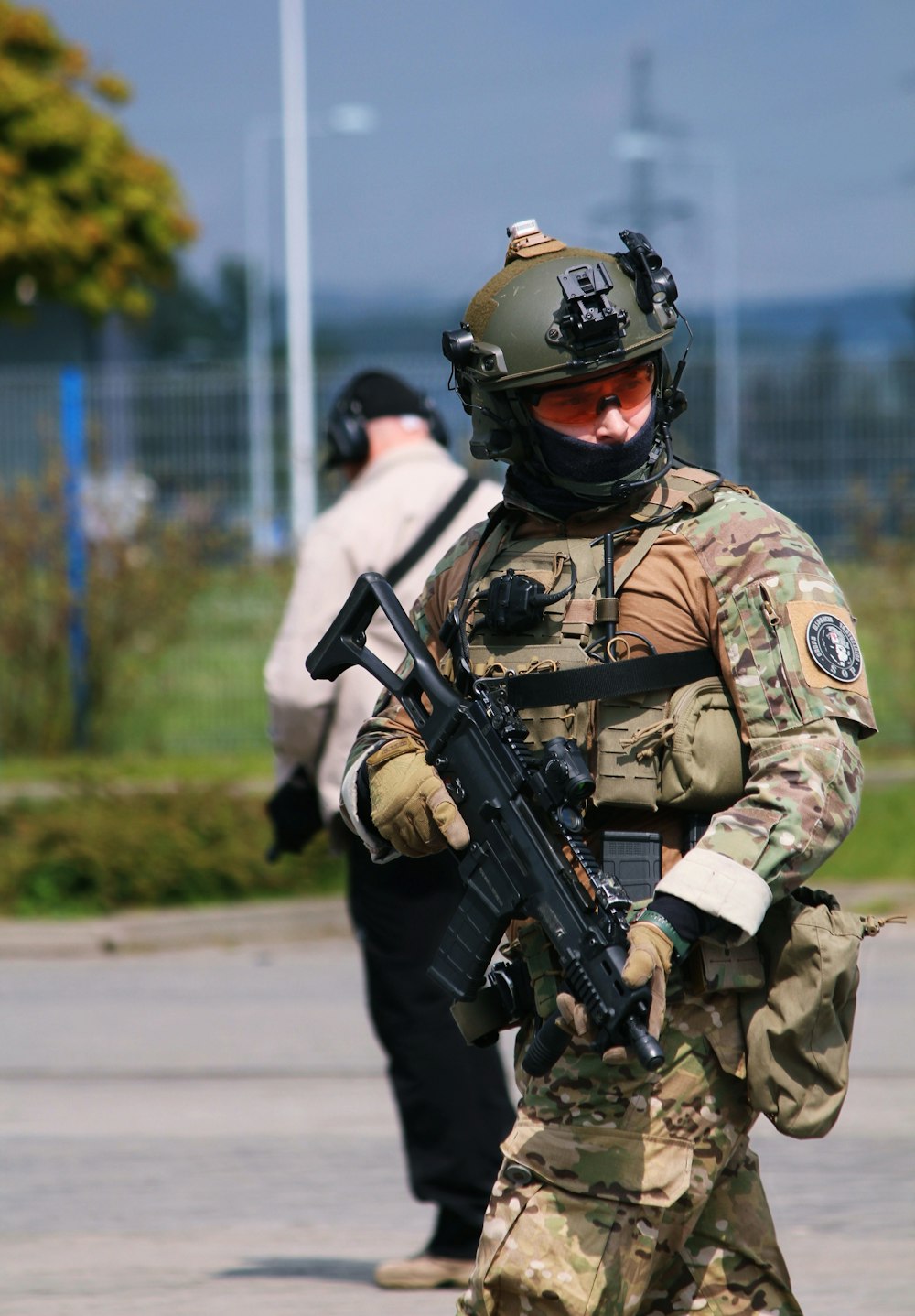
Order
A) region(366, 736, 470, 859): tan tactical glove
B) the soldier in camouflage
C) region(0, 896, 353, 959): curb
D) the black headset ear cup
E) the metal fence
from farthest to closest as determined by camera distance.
Result: the metal fence
region(0, 896, 353, 959): curb
the black headset ear cup
region(366, 736, 470, 859): tan tactical glove
the soldier in camouflage

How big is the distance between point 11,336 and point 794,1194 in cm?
2957

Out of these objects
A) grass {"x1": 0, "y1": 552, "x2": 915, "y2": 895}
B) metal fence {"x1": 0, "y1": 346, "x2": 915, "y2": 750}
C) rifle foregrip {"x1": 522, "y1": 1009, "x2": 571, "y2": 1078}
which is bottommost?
grass {"x1": 0, "y1": 552, "x2": 915, "y2": 895}

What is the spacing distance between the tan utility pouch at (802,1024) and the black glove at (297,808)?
2.23 metres

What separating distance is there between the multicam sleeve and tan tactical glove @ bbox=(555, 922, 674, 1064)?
0.07 metres

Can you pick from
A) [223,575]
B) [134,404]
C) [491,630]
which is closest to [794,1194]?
[491,630]

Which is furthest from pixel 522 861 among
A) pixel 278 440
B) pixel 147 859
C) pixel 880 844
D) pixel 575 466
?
pixel 278 440

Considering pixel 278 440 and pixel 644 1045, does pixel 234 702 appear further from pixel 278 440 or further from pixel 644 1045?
pixel 644 1045

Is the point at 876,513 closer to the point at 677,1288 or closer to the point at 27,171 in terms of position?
the point at 677,1288

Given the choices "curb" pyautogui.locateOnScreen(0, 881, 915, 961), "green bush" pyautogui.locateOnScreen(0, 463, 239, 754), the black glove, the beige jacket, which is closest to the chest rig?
the beige jacket

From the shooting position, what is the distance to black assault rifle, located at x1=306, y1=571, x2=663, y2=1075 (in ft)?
8.48

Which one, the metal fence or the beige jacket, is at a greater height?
the beige jacket

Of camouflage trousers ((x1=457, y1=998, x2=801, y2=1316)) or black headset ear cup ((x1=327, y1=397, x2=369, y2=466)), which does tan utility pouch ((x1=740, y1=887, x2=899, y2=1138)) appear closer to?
camouflage trousers ((x1=457, y1=998, x2=801, y2=1316))

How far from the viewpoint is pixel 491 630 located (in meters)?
2.98

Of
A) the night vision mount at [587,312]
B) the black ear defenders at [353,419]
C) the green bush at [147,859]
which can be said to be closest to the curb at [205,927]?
the green bush at [147,859]
